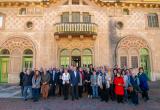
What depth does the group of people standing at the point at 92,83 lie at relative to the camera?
495 inches

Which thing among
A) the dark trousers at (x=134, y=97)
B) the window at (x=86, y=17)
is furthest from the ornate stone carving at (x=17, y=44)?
the dark trousers at (x=134, y=97)

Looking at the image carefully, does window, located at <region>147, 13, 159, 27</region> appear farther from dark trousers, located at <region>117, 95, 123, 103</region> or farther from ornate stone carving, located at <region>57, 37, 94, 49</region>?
dark trousers, located at <region>117, 95, 123, 103</region>

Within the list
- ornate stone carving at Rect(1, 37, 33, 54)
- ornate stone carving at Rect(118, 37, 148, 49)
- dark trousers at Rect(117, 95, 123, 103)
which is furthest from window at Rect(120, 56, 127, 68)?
dark trousers at Rect(117, 95, 123, 103)

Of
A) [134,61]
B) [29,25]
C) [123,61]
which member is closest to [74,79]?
[123,61]

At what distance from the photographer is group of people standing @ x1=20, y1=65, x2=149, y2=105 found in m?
12.6

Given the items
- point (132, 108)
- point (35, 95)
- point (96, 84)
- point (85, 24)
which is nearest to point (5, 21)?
point (85, 24)

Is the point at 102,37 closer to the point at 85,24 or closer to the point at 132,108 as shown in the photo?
the point at 85,24

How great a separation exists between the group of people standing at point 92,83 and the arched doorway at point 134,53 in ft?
35.9

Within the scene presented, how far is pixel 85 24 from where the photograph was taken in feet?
75.5

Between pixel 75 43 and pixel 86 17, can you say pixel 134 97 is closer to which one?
pixel 75 43

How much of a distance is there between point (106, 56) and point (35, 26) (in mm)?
8929

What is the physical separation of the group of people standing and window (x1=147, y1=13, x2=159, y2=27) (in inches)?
532

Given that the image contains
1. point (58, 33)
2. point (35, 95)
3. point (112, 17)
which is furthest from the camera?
point (112, 17)

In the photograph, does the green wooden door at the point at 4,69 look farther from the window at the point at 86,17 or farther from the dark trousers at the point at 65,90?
the dark trousers at the point at 65,90
